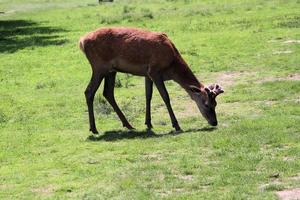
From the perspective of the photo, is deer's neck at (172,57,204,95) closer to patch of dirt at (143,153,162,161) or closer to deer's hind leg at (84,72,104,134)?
deer's hind leg at (84,72,104,134)

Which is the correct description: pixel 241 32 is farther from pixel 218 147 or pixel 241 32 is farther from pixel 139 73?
pixel 218 147

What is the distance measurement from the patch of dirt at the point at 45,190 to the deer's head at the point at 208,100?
3.97 meters

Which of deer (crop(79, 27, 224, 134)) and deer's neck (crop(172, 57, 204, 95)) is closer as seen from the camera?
deer (crop(79, 27, 224, 134))

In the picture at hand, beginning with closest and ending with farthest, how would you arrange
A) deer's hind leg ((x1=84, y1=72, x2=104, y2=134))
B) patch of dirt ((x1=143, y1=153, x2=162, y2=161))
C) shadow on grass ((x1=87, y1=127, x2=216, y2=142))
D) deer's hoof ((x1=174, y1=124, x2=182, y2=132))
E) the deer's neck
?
patch of dirt ((x1=143, y1=153, x2=162, y2=161)) < shadow on grass ((x1=87, y1=127, x2=216, y2=142)) < deer's hoof ((x1=174, y1=124, x2=182, y2=132)) < the deer's neck < deer's hind leg ((x1=84, y1=72, x2=104, y2=134))

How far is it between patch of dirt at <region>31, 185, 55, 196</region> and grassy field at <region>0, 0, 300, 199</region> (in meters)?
0.02

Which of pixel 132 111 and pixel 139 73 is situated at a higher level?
pixel 139 73

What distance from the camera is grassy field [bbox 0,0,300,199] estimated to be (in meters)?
9.04

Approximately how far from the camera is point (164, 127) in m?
12.9

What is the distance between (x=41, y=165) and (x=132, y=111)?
421 centimetres

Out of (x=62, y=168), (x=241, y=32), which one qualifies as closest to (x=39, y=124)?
(x=62, y=168)

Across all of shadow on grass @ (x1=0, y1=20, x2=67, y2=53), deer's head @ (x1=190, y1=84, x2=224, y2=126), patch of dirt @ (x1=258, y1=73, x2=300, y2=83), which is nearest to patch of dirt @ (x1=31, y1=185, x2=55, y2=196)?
deer's head @ (x1=190, y1=84, x2=224, y2=126)

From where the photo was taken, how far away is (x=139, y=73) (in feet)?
41.2

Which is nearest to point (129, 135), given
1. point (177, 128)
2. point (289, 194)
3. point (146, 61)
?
point (177, 128)

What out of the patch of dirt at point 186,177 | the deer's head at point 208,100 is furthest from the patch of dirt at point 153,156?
the deer's head at point 208,100
